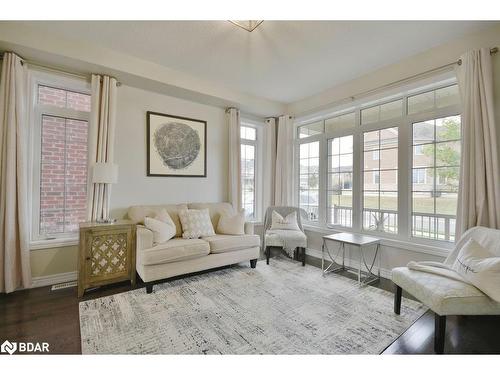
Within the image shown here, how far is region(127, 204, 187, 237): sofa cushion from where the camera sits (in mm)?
3155

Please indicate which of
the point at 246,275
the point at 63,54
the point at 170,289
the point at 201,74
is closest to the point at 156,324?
the point at 170,289

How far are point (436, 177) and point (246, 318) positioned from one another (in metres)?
2.75

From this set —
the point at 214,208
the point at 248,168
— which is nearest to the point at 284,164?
the point at 248,168

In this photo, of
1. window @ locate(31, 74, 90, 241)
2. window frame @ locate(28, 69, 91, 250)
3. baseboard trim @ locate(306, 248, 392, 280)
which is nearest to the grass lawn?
baseboard trim @ locate(306, 248, 392, 280)

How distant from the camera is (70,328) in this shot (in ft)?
6.27

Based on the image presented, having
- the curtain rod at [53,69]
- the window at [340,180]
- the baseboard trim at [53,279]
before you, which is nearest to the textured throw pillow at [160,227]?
the baseboard trim at [53,279]

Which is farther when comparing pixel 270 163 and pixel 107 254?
pixel 270 163

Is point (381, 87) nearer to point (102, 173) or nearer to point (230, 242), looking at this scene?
point (230, 242)

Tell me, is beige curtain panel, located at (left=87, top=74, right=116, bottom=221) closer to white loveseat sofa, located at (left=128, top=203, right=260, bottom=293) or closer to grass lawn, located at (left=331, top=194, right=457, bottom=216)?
white loveseat sofa, located at (left=128, top=203, right=260, bottom=293)

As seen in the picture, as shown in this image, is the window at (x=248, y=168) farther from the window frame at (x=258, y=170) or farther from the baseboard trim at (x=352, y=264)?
the baseboard trim at (x=352, y=264)

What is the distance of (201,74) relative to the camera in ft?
11.3

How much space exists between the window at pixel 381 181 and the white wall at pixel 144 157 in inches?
92.5

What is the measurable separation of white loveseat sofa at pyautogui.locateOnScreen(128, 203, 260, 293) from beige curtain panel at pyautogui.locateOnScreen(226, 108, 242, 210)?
0.55 m

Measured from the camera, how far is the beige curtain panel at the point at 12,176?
2.45 metres
